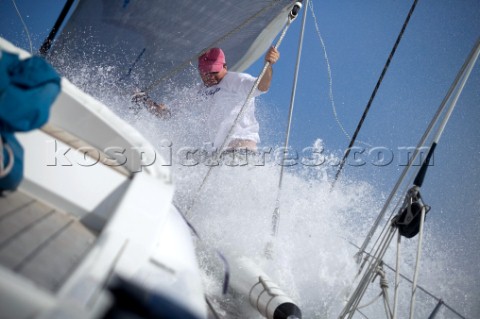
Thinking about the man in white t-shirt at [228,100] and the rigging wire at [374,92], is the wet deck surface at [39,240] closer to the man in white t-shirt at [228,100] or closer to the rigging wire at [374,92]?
the man in white t-shirt at [228,100]

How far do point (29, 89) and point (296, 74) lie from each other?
9.19ft

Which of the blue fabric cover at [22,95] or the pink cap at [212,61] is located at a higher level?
the pink cap at [212,61]

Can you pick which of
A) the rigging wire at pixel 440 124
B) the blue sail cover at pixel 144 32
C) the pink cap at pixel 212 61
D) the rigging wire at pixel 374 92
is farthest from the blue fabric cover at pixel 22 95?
the rigging wire at pixel 374 92

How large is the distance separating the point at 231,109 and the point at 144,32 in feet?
9.28

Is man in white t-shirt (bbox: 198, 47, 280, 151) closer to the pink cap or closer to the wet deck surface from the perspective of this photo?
the pink cap

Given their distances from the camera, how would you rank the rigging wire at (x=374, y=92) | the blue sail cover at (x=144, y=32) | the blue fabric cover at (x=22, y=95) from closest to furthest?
the blue fabric cover at (x=22, y=95)
the rigging wire at (x=374, y=92)
the blue sail cover at (x=144, y=32)

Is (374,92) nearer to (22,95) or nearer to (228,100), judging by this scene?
(228,100)

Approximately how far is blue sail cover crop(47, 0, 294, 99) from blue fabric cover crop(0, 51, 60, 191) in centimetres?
328

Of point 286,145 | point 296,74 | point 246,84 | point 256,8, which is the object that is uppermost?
point 256,8

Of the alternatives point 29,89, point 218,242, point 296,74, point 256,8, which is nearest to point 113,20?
point 256,8

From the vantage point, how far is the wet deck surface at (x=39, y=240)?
3.03 ft

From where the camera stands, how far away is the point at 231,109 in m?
3.57

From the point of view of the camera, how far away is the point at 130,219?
1.12 m

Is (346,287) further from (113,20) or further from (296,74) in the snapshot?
(113,20)
